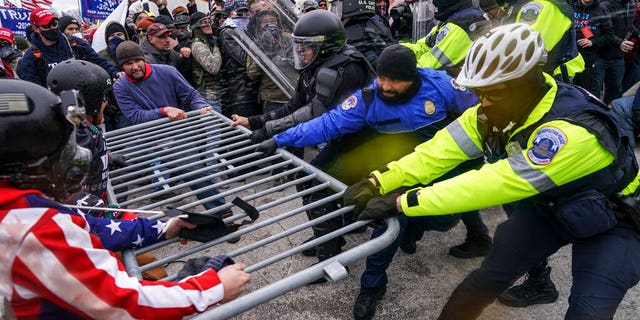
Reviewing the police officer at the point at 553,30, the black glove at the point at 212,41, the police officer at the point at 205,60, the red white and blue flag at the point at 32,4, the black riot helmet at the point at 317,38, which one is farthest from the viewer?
the red white and blue flag at the point at 32,4

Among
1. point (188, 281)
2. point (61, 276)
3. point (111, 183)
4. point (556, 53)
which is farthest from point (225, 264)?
point (556, 53)

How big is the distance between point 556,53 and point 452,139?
6.90 feet

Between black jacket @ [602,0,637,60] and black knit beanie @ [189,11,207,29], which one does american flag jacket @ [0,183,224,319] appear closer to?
black knit beanie @ [189,11,207,29]

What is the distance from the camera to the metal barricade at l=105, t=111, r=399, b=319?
5.21ft

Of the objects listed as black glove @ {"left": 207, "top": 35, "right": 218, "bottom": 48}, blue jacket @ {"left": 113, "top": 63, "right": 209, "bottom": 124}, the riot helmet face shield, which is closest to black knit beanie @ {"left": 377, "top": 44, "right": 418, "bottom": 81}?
the riot helmet face shield

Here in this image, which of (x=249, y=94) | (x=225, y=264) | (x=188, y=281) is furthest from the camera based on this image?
(x=249, y=94)

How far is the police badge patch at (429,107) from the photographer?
279 cm

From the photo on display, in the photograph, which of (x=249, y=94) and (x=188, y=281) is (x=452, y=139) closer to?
(x=188, y=281)

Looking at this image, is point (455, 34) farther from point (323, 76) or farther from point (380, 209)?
point (380, 209)

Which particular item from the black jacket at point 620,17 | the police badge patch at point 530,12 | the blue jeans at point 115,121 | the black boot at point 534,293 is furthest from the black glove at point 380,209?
the black jacket at point 620,17

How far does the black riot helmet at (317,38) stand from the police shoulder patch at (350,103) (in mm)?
564

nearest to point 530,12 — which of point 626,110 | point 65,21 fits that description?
point 626,110

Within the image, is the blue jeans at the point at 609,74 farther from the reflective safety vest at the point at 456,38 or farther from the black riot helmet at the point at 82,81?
the black riot helmet at the point at 82,81

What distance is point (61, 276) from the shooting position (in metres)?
1.12
